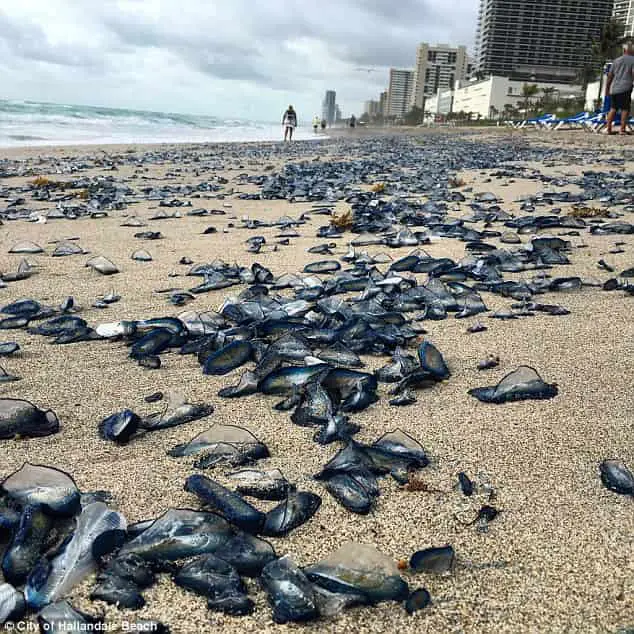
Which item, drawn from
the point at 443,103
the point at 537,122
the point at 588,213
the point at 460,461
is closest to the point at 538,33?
the point at 443,103

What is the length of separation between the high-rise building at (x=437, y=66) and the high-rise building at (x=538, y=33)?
1773 inches

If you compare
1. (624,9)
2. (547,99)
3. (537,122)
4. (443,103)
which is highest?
(624,9)

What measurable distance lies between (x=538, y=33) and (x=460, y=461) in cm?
17083

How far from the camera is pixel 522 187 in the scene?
803 cm

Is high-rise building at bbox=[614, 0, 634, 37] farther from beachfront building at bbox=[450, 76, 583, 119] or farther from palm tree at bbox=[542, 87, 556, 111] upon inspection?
palm tree at bbox=[542, 87, 556, 111]

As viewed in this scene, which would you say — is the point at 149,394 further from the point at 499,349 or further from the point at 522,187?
the point at 522,187

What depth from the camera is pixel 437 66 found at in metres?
196

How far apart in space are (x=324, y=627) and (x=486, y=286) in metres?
2.60

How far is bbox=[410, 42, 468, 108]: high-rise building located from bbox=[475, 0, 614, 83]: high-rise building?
45028mm

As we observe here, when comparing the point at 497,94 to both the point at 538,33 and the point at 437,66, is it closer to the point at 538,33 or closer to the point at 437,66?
the point at 538,33

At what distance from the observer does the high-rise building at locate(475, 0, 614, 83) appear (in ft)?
475

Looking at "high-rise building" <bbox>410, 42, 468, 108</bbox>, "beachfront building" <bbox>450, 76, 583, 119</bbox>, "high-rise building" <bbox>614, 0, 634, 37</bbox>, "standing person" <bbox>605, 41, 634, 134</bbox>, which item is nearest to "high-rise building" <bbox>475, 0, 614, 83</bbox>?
"high-rise building" <bbox>614, 0, 634, 37</bbox>

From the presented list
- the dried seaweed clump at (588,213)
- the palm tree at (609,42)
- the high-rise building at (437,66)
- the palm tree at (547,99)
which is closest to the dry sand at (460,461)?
the dried seaweed clump at (588,213)

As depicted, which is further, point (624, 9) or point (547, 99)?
point (624, 9)
